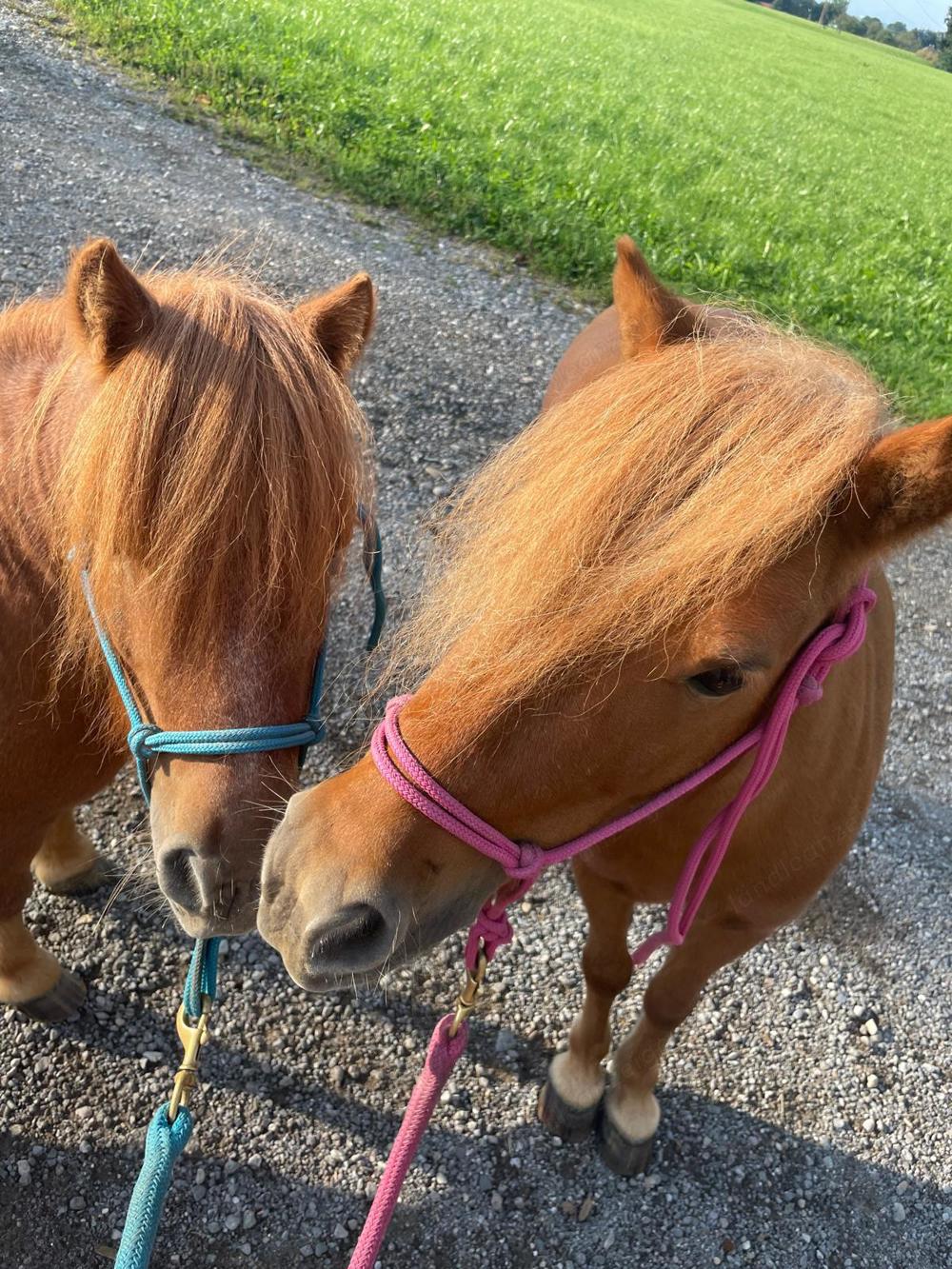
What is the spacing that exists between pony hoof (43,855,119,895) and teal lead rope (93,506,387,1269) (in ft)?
4.07

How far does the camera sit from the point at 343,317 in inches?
78.5

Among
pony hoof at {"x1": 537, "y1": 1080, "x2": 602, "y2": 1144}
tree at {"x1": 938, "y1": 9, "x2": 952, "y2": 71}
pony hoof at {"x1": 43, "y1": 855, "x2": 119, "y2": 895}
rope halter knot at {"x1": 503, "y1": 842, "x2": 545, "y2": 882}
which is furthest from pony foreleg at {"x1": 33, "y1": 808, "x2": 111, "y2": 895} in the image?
tree at {"x1": 938, "y1": 9, "x2": 952, "y2": 71}

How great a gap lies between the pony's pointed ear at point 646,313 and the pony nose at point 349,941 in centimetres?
113

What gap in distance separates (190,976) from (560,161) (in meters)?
10.1

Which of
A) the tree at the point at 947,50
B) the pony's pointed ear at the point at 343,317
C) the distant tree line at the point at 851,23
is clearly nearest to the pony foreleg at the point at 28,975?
the pony's pointed ear at the point at 343,317

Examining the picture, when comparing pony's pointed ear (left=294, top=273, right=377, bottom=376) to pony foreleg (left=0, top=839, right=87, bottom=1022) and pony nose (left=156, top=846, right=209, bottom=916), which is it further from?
pony foreleg (left=0, top=839, right=87, bottom=1022)

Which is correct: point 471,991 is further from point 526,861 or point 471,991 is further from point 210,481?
point 210,481

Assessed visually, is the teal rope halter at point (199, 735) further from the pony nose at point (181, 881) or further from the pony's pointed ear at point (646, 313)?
the pony's pointed ear at point (646, 313)

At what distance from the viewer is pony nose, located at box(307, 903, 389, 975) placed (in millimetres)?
1312

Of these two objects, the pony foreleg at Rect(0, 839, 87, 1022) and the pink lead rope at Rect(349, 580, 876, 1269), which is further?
the pony foreleg at Rect(0, 839, 87, 1022)

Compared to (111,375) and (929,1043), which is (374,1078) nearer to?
(929,1043)

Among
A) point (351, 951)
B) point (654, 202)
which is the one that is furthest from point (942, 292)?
point (351, 951)

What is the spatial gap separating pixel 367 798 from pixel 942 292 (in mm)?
10424

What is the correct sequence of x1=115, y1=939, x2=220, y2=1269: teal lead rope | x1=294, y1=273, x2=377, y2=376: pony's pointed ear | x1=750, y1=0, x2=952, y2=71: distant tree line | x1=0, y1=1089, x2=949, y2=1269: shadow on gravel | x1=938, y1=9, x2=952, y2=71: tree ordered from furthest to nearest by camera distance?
1. x1=750, y1=0, x2=952, y2=71: distant tree line
2. x1=938, y1=9, x2=952, y2=71: tree
3. x1=0, y1=1089, x2=949, y2=1269: shadow on gravel
4. x1=294, y1=273, x2=377, y2=376: pony's pointed ear
5. x1=115, y1=939, x2=220, y2=1269: teal lead rope
